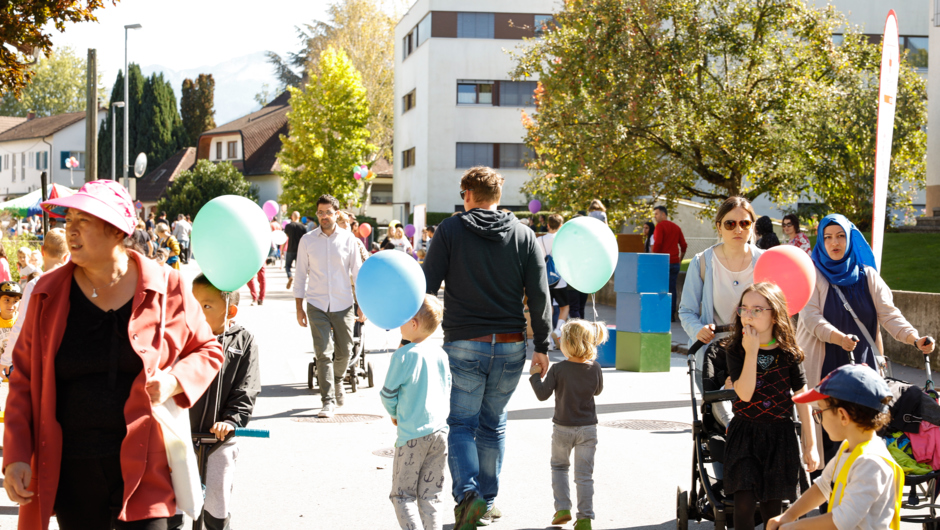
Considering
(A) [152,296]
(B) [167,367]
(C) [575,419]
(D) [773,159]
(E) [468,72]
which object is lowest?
(C) [575,419]

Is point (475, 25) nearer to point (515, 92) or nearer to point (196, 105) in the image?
point (515, 92)

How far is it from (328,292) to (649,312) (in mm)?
4960

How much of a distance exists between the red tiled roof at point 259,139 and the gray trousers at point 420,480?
60192 mm

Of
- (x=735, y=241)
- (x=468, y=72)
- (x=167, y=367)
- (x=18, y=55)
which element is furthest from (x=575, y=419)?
(x=468, y=72)

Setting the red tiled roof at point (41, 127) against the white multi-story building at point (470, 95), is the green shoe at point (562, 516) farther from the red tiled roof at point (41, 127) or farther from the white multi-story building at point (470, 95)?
the red tiled roof at point (41, 127)

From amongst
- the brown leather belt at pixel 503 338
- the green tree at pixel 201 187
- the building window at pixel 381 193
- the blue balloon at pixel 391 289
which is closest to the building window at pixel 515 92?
the green tree at pixel 201 187

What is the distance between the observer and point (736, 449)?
4777 mm

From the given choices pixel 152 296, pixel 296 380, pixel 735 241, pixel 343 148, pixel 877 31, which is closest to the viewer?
pixel 152 296

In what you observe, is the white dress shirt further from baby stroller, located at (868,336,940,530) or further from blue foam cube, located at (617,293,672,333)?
baby stroller, located at (868,336,940,530)

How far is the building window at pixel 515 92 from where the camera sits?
45.7 meters

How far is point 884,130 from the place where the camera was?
8.51 metres

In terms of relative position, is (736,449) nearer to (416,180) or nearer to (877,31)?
(877,31)

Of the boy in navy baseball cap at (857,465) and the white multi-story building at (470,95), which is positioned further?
the white multi-story building at (470,95)

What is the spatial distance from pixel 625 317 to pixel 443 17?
35.6m
